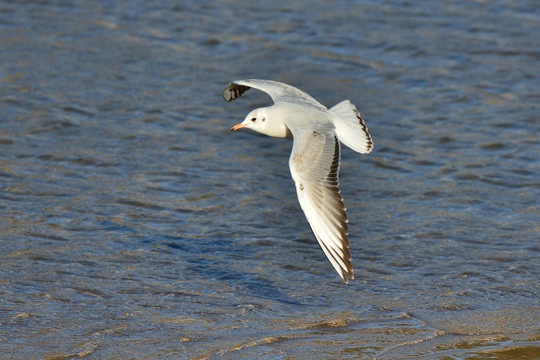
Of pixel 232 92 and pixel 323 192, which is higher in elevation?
pixel 232 92

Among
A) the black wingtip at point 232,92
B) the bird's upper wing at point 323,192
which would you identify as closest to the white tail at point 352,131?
the bird's upper wing at point 323,192

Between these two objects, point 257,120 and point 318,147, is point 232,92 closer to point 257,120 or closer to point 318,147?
point 257,120

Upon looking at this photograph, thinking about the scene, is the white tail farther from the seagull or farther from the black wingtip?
the black wingtip

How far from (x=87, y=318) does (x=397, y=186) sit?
9.96 feet

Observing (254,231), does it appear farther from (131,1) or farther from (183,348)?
(131,1)

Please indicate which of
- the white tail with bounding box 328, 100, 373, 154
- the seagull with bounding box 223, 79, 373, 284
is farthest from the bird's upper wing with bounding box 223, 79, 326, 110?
the white tail with bounding box 328, 100, 373, 154

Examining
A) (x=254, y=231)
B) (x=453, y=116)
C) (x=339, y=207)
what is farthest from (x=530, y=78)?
(x=339, y=207)

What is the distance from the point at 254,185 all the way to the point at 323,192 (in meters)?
1.90

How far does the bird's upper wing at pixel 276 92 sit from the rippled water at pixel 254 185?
2.33 ft

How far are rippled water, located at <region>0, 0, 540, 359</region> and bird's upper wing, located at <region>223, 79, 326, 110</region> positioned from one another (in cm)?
71

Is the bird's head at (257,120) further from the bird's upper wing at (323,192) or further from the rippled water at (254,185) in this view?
the rippled water at (254,185)

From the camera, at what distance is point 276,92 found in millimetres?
6629

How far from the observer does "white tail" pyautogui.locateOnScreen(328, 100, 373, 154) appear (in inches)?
232

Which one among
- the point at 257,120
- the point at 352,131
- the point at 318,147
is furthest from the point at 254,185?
the point at 318,147
